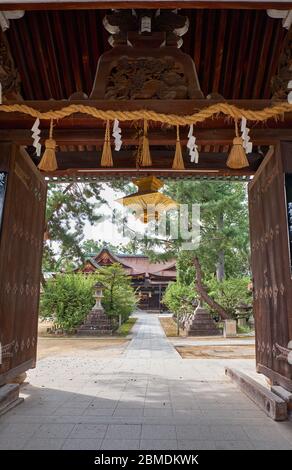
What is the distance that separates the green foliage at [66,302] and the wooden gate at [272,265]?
13094 mm

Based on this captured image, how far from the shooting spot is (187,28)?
4.00 m

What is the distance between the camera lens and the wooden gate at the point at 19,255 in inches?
169

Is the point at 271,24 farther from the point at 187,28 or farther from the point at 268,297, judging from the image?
the point at 268,297

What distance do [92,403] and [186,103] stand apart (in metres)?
4.01

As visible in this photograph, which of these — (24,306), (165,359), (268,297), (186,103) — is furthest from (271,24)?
(165,359)

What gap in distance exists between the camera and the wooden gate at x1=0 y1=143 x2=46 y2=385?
4.29 metres

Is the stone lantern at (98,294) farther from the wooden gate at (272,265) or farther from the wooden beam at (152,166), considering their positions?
the wooden gate at (272,265)

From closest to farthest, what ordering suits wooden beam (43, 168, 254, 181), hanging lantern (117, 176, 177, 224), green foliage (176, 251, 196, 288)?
hanging lantern (117, 176, 177, 224) < wooden beam (43, 168, 254, 181) < green foliage (176, 251, 196, 288)

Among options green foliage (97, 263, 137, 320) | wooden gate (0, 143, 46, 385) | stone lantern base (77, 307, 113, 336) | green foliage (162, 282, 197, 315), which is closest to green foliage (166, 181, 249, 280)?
green foliage (162, 282, 197, 315)

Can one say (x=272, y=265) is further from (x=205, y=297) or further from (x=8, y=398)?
(x=205, y=297)

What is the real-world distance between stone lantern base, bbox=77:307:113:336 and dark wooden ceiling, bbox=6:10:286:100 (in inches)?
566

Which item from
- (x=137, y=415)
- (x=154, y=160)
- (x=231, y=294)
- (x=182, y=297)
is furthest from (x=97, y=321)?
(x=137, y=415)

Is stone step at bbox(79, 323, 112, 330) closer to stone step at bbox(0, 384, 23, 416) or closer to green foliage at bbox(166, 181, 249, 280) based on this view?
green foliage at bbox(166, 181, 249, 280)

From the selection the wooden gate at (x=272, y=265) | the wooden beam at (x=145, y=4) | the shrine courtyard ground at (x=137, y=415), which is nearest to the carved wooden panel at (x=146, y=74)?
the wooden beam at (x=145, y=4)
